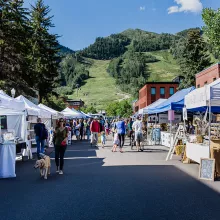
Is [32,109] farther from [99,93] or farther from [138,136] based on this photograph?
[99,93]

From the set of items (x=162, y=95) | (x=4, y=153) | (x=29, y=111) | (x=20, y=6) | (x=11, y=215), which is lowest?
(x=11, y=215)

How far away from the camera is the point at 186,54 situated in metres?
48.4

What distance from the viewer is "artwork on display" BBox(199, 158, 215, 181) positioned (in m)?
9.13

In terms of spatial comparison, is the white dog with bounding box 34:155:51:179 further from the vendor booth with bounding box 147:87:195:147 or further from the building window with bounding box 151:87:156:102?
the building window with bounding box 151:87:156:102

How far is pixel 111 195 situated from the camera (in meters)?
7.19

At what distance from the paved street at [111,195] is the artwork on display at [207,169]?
31 centimetres

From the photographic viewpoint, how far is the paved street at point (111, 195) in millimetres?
5723

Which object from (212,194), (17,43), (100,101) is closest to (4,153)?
(212,194)

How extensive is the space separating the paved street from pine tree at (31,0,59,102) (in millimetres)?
29308

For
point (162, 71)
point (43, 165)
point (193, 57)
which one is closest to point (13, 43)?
point (43, 165)

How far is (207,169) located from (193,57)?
4131 centimetres

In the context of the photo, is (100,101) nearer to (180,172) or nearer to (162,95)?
(162,95)

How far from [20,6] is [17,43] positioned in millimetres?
3841

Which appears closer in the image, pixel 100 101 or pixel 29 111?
pixel 29 111
